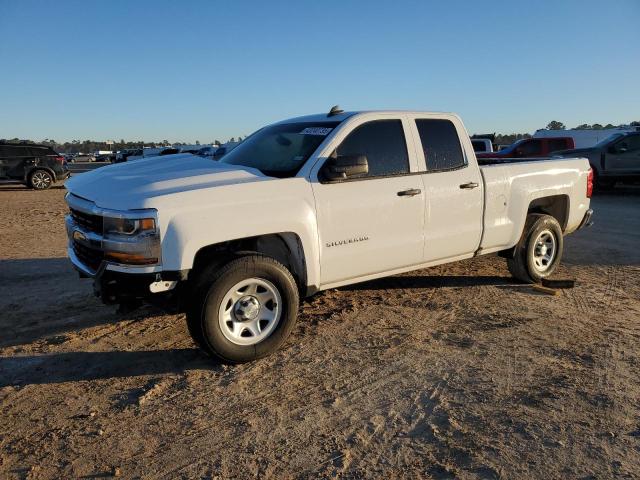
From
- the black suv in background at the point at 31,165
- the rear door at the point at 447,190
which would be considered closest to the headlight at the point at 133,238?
the rear door at the point at 447,190

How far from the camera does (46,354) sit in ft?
14.1

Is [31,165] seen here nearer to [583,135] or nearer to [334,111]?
[334,111]

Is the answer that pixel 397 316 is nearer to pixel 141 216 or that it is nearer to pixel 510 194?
pixel 510 194

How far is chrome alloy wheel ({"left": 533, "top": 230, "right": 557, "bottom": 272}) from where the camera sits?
6258 millimetres

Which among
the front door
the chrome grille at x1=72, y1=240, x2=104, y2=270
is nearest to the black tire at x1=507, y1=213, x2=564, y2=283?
the front door

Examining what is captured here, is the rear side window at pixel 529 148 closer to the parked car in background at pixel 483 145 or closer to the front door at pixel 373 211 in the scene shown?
the parked car in background at pixel 483 145

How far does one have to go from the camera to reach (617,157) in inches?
649

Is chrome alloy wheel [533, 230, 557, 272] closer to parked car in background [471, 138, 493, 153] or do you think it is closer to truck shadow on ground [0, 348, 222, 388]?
truck shadow on ground [0, 348, 222, 388]

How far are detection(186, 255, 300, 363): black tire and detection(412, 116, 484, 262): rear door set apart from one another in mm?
1634

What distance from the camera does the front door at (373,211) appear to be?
4.44 metres

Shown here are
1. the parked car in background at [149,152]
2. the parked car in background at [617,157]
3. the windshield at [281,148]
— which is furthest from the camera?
the parked car in background at [149,152]

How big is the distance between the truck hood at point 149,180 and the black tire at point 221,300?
0.65 meters

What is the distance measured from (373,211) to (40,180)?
19.2 meters

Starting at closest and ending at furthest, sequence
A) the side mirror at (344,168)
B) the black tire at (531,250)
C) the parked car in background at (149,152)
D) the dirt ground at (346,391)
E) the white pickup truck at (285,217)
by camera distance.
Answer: the dirt ground at (346,391) < the white pickup truck at (285,217) < the side mirror at (344,168) < the black tire at (531,250) < the parked car in background at (149,152)
